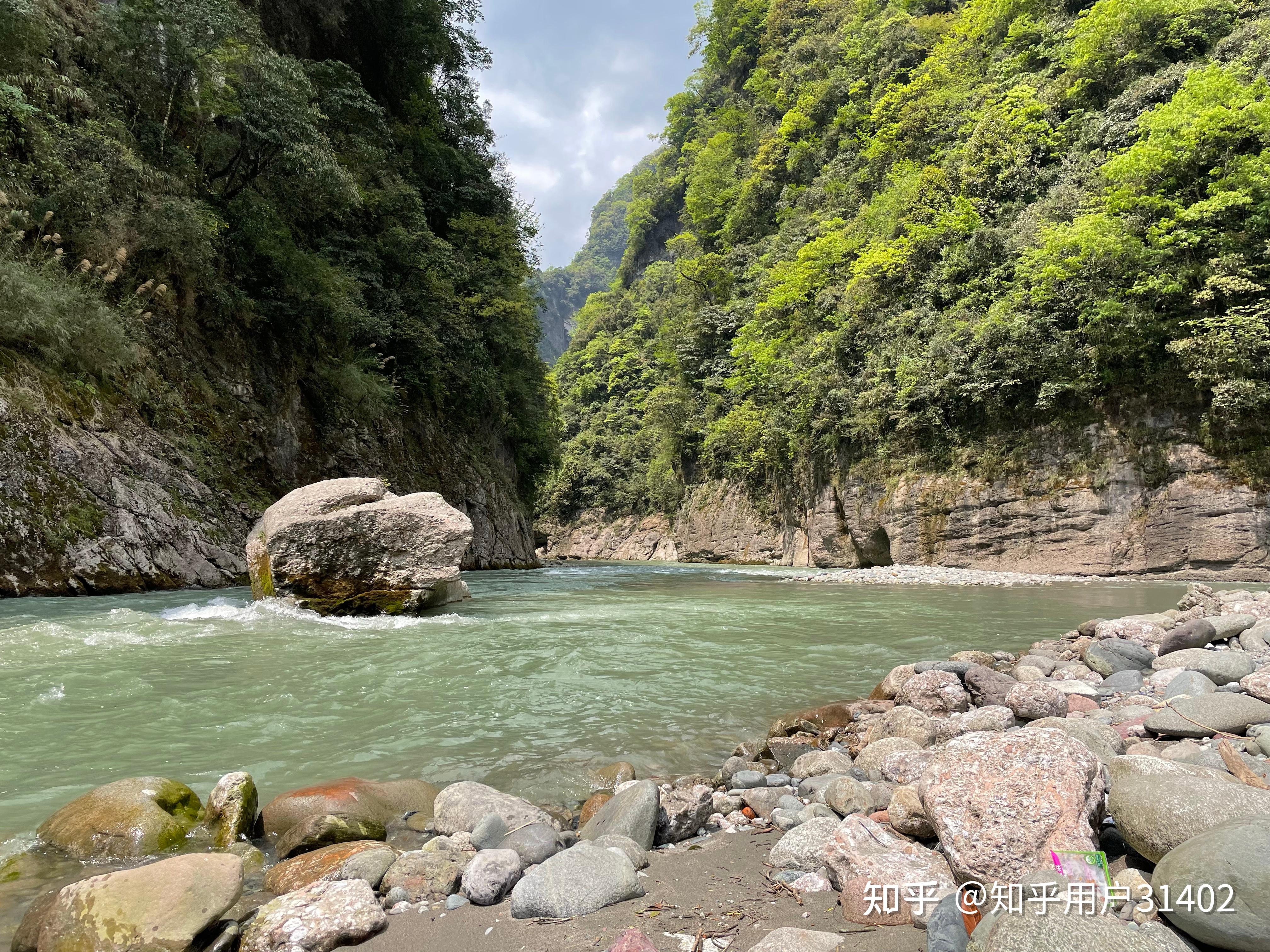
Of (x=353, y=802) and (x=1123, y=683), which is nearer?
(x=353, y=802)

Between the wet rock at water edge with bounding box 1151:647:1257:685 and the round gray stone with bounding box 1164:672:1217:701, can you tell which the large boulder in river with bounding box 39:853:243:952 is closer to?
the round gray stone with bounding box 1164:672:1217:701

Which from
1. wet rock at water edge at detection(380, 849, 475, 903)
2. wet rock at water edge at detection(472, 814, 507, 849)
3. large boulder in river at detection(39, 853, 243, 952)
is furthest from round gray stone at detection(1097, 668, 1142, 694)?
large boulder in river at detection(39, 853, 243, 952)

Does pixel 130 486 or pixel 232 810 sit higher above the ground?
pixel 130 486

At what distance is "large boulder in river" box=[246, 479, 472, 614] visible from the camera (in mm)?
8766

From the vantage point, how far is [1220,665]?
4.45 meters

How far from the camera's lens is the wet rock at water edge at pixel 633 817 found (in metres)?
2.75

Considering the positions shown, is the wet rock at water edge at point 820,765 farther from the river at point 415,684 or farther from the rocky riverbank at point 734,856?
the river at point 415,684

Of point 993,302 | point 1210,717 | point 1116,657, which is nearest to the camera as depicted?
point 1210,717

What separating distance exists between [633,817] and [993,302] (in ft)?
67.1

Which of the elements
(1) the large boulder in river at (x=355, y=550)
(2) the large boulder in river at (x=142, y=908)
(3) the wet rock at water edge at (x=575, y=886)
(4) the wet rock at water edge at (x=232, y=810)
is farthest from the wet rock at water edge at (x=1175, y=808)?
(1) the large boulder in river at (x=355, y=550)

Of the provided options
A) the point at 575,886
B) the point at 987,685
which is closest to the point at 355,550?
the point at 575,886

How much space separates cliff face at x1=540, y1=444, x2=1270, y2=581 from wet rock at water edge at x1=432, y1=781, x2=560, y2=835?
17278 mm

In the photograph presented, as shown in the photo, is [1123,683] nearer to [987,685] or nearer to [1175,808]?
[987,685]

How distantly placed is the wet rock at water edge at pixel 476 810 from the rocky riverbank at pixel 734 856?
1 cm
